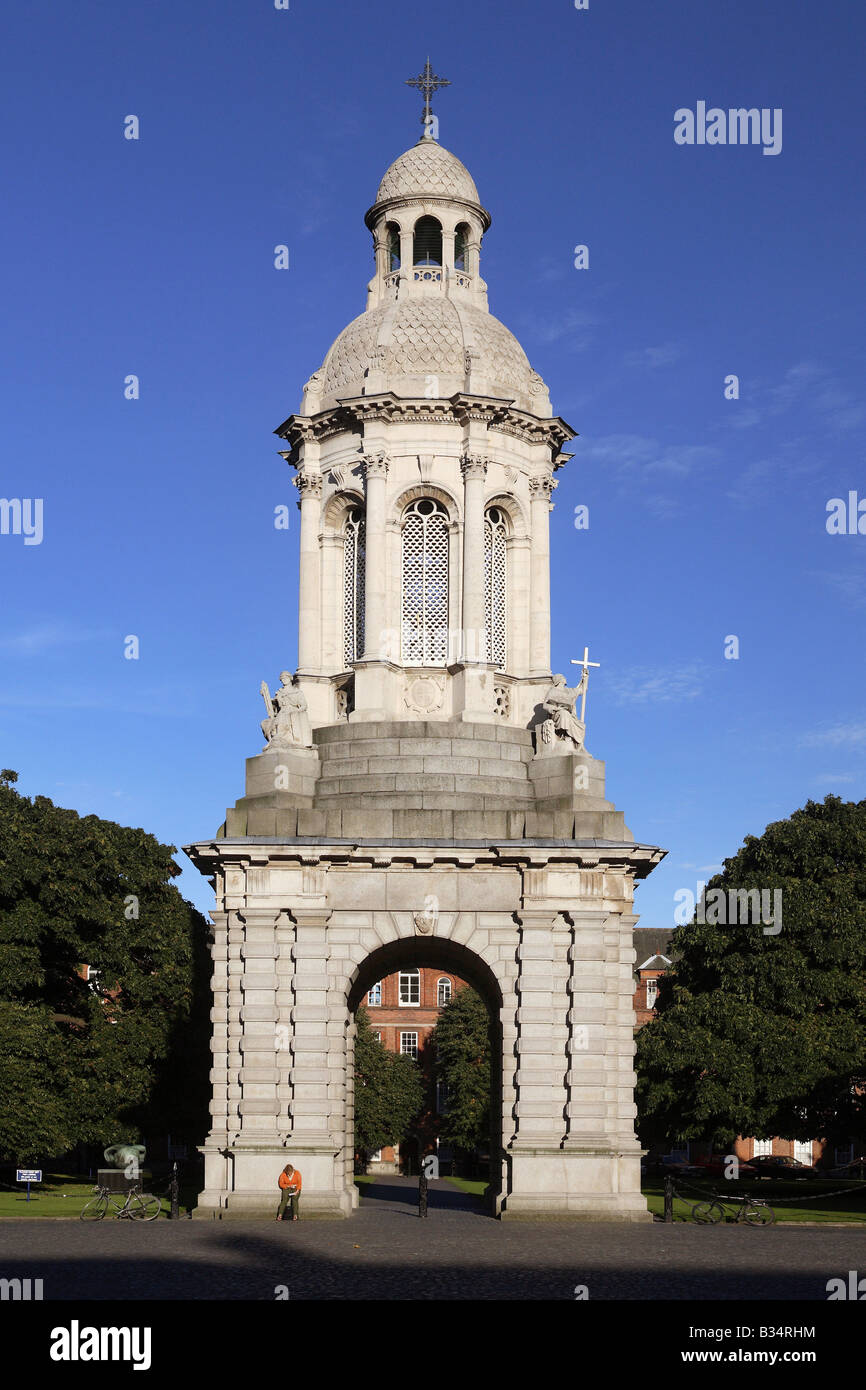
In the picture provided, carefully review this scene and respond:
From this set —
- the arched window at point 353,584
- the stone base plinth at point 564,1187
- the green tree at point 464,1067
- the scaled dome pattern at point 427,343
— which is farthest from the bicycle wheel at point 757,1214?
the green tree at point 464,1067

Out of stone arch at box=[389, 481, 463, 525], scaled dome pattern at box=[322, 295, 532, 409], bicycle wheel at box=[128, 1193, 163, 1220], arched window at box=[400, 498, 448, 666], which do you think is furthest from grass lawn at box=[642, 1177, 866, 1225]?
scaled dome pattern at box=[322, 295, 532, 409]

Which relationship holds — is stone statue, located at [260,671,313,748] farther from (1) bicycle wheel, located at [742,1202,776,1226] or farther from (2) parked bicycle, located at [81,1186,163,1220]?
(1) bicycle wheel, located at [742,1202,776,1226]

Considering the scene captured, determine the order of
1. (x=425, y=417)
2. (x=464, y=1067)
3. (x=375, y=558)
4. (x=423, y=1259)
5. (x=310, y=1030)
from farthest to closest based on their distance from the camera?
(x=464, y=1067)
(x=425, y=417)
(x=375, y=558)
(x=310, y=1030)
(x=423, y=1259)

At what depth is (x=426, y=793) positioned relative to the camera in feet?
128

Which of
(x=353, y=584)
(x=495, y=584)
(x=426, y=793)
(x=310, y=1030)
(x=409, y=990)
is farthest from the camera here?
(x=409, y=990)

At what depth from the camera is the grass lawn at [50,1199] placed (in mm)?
40250

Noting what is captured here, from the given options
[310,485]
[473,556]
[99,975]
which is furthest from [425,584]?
[99,975]

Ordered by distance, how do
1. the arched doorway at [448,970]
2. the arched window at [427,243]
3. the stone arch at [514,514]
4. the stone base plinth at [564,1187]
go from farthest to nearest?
the arched window at [427,243] < the stone arch at [514,514] < the arched doorway at [448,970] < the stone base plinth at [564,1187]

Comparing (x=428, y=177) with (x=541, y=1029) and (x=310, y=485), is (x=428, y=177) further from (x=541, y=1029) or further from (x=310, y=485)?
(x=541, y=1029)

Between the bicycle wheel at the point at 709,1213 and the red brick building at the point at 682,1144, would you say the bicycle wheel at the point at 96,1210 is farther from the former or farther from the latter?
the red brick building at the point at 682,1144

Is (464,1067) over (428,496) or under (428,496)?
under

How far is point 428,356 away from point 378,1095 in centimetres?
5235

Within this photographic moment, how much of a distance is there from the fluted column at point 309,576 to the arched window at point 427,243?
25.0 ft
